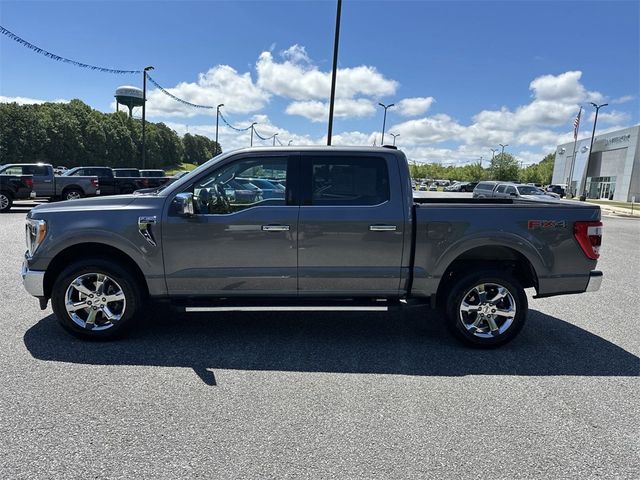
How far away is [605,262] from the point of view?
370 inches

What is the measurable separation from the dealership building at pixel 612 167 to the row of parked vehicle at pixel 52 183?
46.2m

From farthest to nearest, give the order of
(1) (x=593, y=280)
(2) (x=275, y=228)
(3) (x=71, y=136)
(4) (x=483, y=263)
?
(3) (x=71, y=136) < (4) (x=483, y=263) < (1) (x=593, y=280) < (2) (x=275, y=228)

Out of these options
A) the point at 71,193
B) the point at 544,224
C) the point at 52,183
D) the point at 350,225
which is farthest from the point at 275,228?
the point at 71,193

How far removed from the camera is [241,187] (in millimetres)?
Result: 4285

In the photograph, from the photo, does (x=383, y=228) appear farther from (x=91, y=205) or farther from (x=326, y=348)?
(x=91, y=205)

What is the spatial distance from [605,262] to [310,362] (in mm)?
8311

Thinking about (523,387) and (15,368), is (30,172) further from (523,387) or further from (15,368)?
(523,387)

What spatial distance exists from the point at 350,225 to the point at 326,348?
123cm

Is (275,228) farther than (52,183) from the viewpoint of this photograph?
No

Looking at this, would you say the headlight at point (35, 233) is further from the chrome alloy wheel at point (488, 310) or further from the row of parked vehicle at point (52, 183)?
the row of parked vehicle at point (52, 183)

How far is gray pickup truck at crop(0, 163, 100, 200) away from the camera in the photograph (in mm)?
16906

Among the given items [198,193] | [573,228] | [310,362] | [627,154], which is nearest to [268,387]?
[310,362]

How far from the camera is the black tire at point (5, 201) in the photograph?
51.8ft

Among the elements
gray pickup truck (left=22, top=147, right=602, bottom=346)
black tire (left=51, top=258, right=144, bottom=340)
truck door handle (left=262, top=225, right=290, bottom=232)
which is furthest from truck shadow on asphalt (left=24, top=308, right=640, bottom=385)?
truck door handle (left=262, top=225, right=290, bottom=232)
